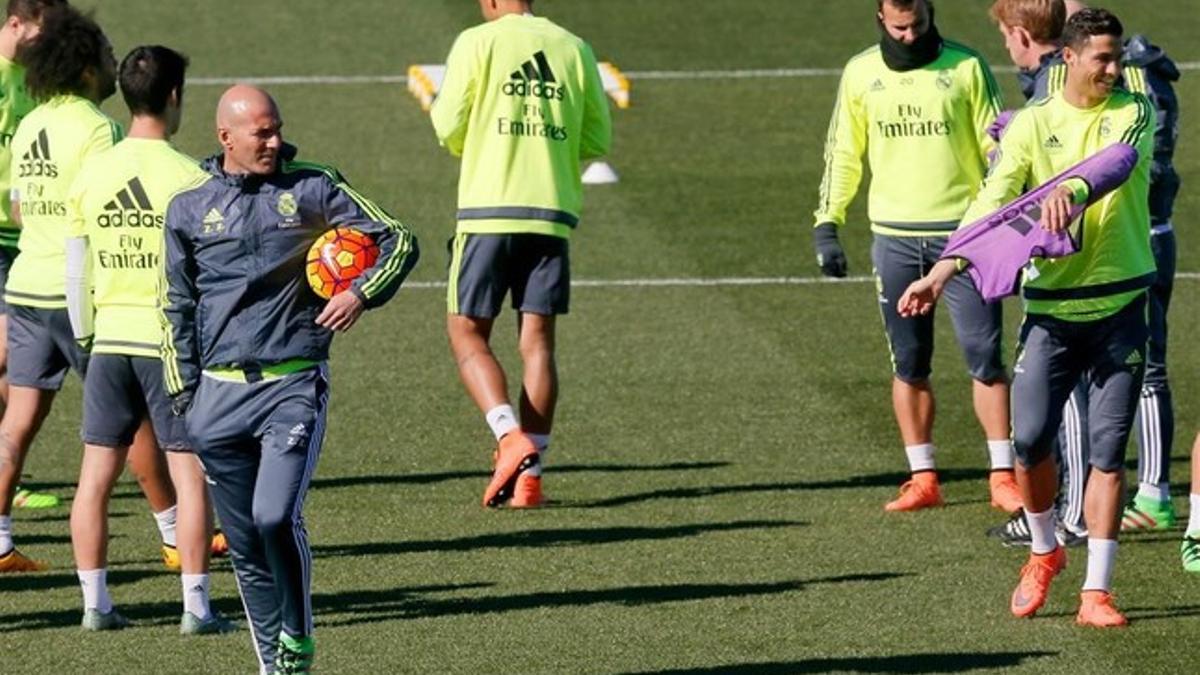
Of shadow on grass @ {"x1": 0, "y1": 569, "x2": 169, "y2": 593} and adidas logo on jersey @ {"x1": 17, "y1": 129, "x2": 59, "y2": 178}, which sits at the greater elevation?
adidas logo on jersey @ {"x1": 17, "y1": 129, "x2": 59, "y2": 178}

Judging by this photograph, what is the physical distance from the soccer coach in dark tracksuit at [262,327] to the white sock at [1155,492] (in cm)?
437

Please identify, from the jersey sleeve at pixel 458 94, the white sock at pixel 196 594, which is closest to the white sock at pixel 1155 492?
the jersey sleeve at pixel 458 94

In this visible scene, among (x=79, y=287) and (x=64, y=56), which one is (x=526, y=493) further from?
(x=64, y=56)

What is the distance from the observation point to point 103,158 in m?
10.1

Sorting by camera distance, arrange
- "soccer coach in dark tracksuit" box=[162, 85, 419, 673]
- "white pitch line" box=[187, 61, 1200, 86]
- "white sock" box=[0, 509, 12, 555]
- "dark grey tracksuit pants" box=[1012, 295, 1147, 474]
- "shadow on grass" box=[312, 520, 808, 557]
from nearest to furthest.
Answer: "soccer coach in dark tracksuit" box=[162, 85, 419, 673], "dark grey tracksuit pants" box=[1012, 295, 1147, 474], "white sock" box=[0, 509, 12, 555], "shadow on grass" box=[312, 520, 808, 557], "white pitch line" box=[187, 61, 1200, 86]

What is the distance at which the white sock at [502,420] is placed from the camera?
41.2ft

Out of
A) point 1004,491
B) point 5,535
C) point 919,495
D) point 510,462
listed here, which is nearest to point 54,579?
point 5,535

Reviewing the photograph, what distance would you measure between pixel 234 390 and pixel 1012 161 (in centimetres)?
312

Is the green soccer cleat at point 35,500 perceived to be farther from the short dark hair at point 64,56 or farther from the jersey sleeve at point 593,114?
the jersey sleeve at point 593,114

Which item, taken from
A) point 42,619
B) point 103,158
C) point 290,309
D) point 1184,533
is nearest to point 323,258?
point 290,309

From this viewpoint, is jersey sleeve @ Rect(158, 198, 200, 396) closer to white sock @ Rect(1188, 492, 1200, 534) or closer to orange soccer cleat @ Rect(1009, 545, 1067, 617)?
orange soccer cleat @ Rect(1009, 545, 1067, 617)

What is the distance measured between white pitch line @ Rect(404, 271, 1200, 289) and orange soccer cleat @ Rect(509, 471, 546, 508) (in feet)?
17.2

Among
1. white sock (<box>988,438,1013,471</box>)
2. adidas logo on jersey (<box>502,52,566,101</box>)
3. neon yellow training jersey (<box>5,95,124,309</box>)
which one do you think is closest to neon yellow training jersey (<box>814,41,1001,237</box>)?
white sock (<box>988,438,1013,471</box>)

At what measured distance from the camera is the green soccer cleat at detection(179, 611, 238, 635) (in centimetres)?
1030
